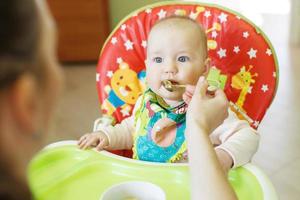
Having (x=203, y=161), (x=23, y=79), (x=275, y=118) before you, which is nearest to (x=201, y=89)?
(x=203, y=161)

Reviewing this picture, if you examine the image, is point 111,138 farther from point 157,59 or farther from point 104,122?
point 157,59

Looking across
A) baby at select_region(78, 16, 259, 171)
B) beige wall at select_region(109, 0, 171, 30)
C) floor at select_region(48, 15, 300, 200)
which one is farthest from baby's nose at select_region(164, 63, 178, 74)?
beige wall at select_region(109, 0, 171, 30)

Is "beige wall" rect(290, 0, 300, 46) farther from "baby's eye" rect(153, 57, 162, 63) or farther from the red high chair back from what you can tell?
"baby's eye" rect(153, 57, 162, 63)

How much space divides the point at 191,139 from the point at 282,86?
1555mm

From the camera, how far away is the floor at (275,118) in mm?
1664

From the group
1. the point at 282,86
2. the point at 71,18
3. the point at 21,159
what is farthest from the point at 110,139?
the point at 71,18

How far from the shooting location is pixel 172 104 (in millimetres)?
1013

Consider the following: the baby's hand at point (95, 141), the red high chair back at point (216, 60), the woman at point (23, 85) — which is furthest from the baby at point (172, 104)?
the woman at point (23, 85)

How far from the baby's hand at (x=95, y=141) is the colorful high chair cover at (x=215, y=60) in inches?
5.3

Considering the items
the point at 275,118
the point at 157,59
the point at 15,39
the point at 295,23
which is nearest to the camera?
the point at 15,39

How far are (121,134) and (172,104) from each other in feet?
0.48

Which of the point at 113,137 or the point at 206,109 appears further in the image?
the point at 113,137

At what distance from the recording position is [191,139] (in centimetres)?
A: 74

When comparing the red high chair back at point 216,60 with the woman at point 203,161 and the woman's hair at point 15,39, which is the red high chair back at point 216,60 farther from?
the woman's hair at point 15,39
